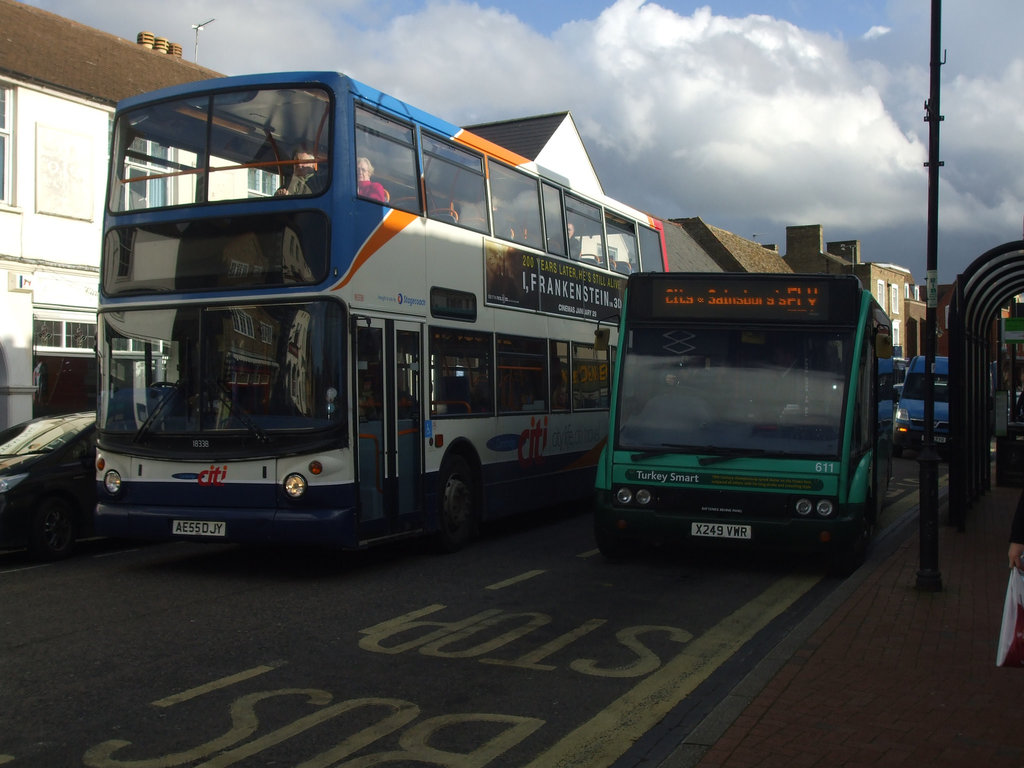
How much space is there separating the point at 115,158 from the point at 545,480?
627cm

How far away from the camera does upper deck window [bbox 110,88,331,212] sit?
970 centimetres

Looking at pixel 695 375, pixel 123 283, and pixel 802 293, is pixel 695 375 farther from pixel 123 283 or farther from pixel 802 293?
pixel 123 283

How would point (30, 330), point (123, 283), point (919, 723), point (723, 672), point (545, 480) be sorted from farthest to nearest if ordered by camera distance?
point (30, 330) → point (545, 480) → point (123, 283) → point (723, 672) → point (919, 723)

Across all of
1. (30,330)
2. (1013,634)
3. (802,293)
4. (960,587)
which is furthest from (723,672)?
(30,330)

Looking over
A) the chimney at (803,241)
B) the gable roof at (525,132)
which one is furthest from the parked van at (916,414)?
the chimney at (803,241)

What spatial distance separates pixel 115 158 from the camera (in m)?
10.6

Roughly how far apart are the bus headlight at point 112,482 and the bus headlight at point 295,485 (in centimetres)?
169

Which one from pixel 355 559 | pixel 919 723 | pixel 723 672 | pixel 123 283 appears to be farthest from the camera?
pixel 355 559

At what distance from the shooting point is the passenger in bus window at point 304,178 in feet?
31.5

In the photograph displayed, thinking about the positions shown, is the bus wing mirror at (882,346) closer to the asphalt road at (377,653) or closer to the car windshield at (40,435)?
the asphalt road at (377,653)

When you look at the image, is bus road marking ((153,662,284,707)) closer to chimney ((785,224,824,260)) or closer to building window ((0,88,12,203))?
building window ((0,88,12,203))

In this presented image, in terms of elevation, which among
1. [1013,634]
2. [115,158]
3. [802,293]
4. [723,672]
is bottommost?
[723,672]

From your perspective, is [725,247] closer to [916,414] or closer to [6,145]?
[916,414]

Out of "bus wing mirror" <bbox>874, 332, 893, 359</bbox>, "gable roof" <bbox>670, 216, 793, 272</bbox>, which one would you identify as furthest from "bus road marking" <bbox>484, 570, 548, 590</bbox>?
"gable roof" <bbox>670, 216, 793, 272</bbox>
